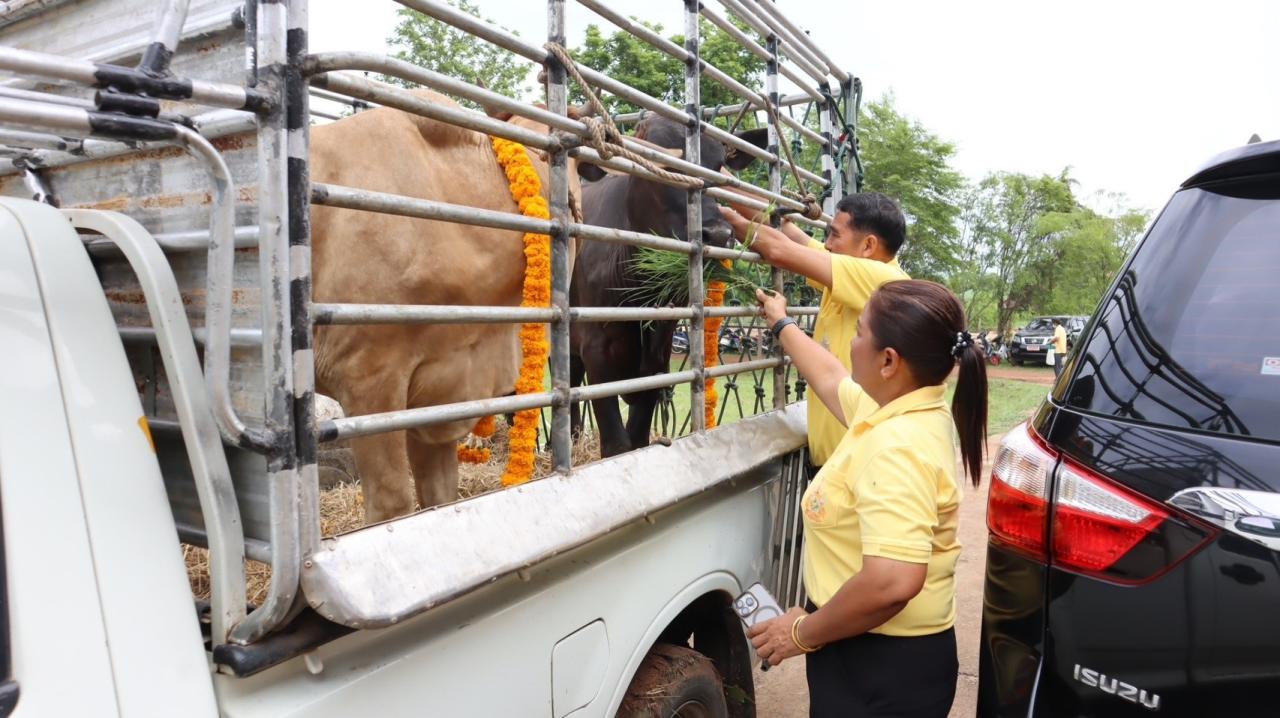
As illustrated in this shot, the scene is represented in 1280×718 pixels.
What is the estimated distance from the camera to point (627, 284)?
14.3 feet

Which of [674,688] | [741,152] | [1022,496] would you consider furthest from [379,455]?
[741,152]

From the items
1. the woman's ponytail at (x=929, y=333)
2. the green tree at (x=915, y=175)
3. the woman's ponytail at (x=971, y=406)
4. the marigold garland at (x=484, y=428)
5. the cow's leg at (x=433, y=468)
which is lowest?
the cow's leg at (x=433, y=468)

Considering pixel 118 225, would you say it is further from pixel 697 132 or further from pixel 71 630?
pixel 697 132

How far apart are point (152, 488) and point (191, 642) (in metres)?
0.23

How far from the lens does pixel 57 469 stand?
108cm

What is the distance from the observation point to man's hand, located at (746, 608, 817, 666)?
192 cm

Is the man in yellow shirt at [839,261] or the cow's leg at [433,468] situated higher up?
the man in yellow shirt at [839,261]

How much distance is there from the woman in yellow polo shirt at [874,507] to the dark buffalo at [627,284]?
2234 mm

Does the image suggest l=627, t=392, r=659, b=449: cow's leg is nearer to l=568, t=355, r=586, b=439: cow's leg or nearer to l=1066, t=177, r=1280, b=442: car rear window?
l=568, t=355, r=586, b=439: cow's leg

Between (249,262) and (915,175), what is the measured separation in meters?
25.6

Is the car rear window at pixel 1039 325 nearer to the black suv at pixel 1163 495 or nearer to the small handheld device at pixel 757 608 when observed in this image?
the black suv at pixel 1163 495

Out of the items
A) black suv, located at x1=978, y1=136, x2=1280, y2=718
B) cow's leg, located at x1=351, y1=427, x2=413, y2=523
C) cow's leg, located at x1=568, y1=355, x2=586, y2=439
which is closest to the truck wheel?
black suv, located at x1=978, y1=136, x2=1280, y2=718

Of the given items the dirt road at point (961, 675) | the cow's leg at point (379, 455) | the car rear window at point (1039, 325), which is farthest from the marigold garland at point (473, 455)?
the car rear window at point (1039, 325)

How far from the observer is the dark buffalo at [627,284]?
13.9 feet
